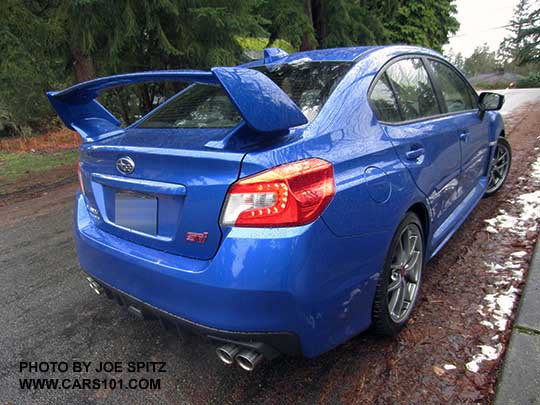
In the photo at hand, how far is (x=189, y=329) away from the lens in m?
Answer: 1.66

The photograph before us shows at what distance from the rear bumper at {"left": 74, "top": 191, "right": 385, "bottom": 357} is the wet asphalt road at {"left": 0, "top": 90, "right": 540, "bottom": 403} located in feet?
1.03

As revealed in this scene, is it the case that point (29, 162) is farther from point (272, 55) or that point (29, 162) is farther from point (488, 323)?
point (488, 323)

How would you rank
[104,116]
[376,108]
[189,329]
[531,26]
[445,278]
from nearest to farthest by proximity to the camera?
1. [189,329]
2. [376,108]
3. [104,116]
4. [445,278]
5. [531,26]

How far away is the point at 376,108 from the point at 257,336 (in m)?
1.31

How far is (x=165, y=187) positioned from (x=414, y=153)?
137 cm

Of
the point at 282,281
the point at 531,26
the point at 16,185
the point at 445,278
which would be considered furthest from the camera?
the point at 531,26

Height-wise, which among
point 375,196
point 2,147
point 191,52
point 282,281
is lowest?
point 2,147

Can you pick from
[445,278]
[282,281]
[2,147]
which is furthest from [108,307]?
[2,147]

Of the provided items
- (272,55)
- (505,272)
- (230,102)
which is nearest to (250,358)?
(230,102)

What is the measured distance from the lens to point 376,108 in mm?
2047

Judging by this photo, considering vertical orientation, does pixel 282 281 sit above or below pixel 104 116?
below

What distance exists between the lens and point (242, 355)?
160 cm

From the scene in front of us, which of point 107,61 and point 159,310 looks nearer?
point 159,310

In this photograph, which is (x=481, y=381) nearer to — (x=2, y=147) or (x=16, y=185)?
(x=16, y=185)
